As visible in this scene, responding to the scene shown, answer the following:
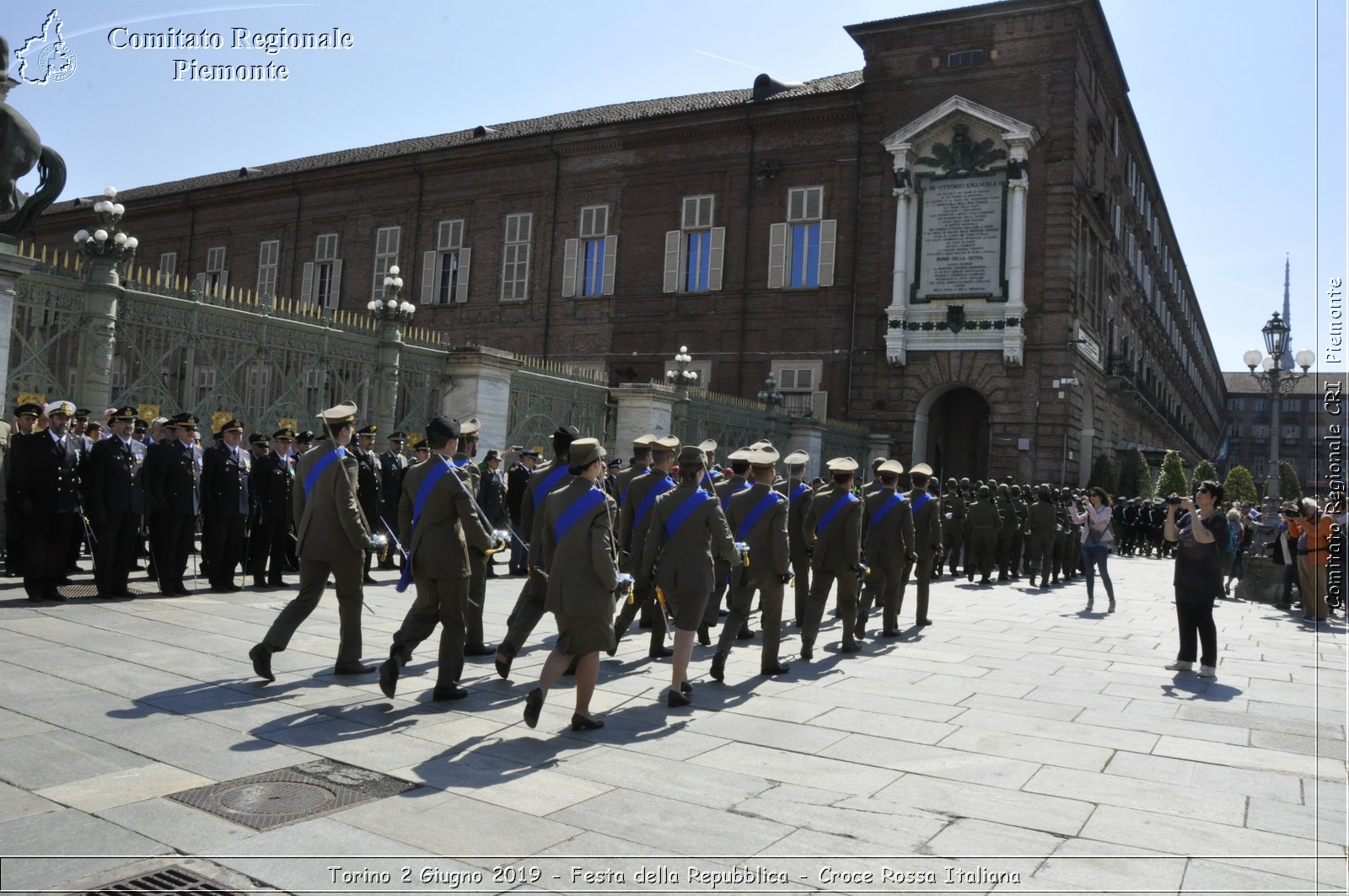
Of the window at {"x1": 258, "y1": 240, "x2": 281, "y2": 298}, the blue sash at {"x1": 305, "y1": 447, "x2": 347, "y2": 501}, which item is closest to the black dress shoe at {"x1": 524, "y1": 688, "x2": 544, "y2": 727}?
the blue sash at {"x1": 305, "y1": 447, "x2": 347, "y2": 501}

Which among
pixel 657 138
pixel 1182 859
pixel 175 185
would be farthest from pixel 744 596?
pixel 175 185

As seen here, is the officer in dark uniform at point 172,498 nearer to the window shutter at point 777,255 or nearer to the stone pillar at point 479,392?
the stone pillar at point 479,392

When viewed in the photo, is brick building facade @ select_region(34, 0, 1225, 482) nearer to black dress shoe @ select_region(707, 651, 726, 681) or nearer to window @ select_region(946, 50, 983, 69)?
window @ select_region(946, 50, 983, 69)

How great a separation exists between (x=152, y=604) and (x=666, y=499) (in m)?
5.61

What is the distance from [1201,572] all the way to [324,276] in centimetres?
3529

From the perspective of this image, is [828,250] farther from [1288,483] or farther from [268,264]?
[1288,483]

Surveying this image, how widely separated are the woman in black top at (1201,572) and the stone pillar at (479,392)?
11055mm

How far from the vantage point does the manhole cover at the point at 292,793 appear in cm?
438

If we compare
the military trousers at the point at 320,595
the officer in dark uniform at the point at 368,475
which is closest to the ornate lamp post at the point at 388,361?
the officer in dark uniform at the point at 368,475

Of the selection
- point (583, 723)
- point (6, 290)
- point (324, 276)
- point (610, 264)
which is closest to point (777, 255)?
point (610, 264)

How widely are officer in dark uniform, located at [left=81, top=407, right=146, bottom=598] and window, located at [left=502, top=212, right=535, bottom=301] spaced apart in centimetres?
2510

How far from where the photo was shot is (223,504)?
10766 mm

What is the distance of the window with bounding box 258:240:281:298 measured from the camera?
39.4 metres

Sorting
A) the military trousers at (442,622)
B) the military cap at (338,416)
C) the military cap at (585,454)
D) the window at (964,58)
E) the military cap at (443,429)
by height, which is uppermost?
the window at (964,58)
